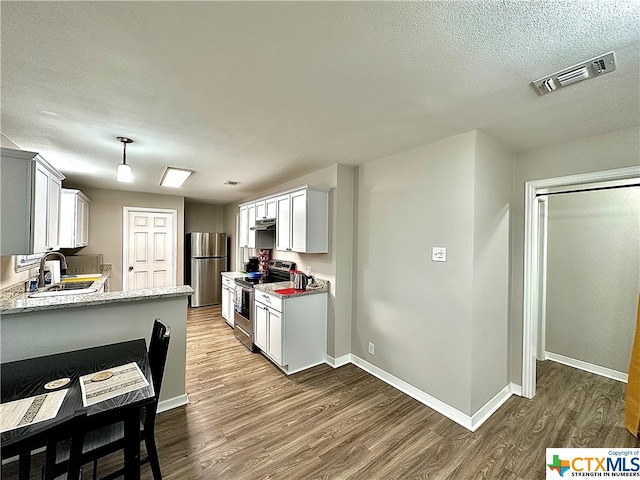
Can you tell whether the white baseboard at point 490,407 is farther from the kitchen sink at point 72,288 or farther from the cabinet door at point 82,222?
the cabinet door at point 82,222

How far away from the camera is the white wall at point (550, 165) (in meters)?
2.17

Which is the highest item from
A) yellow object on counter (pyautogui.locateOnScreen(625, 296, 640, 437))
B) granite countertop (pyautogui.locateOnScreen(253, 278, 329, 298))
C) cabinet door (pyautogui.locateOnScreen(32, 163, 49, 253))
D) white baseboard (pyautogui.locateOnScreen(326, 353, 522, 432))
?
cabinet door (pyautogui.locateOnScreen(32, 163, 49, 253))

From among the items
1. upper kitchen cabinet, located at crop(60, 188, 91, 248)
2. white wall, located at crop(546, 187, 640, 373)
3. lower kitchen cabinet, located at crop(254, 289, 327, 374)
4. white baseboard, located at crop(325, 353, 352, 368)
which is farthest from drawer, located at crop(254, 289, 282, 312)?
white wall, located at crop(546, 187, 640, 373)

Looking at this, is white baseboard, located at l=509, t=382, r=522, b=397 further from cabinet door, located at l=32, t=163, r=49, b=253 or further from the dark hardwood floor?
cabinet door, located at l=32, t=163, r=49, b=253

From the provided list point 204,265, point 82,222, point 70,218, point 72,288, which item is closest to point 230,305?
point 204,265

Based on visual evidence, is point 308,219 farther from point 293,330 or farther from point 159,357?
point 159,357

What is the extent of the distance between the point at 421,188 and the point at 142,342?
9.20 feet

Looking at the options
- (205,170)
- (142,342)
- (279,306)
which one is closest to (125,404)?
(142,342)

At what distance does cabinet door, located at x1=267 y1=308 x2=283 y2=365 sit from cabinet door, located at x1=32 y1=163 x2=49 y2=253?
216 centimetres

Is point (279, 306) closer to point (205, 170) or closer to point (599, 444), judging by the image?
point (205, 170)

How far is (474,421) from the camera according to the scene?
7.45 feet

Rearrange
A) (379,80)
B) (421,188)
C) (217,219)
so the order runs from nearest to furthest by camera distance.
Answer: (379,80), (421,188), (217,219)

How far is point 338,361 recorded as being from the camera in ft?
11.0

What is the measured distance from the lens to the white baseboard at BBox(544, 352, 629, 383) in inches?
119
